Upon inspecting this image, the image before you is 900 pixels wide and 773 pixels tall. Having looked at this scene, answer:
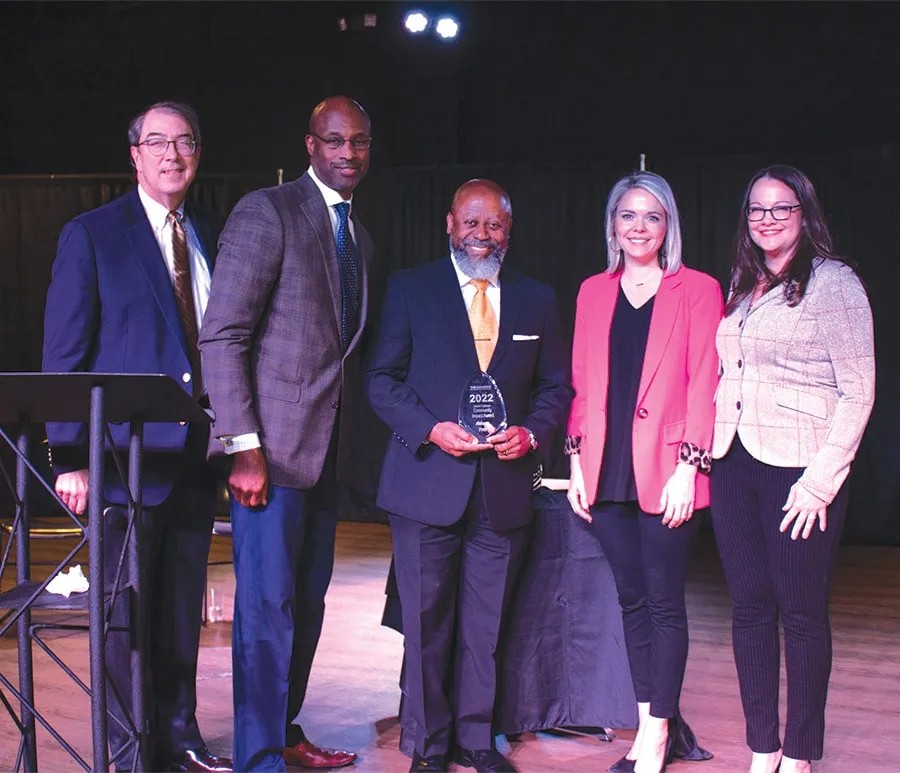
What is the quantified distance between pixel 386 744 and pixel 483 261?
1.54 m

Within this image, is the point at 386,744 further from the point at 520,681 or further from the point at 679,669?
the point at 679,669

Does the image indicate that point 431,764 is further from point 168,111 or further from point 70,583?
point 168,111

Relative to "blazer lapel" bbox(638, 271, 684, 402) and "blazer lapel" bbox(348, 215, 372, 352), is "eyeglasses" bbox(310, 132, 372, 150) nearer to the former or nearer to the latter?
"blazer lapel" bbox(348, 215, 372, 352)

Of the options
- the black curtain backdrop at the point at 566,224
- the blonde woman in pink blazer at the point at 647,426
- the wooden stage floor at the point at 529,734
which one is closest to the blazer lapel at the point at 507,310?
the blonde woman in pink blazer at the point at 647,426

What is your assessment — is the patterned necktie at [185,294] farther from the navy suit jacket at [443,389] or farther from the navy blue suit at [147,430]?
the navy suit jacket at [443,389]

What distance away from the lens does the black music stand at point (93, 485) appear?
2.41m

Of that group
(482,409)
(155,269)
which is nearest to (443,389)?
(482,409)

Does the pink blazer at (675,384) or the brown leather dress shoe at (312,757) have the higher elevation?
the pink blazer at (675,384)

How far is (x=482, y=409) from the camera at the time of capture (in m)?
3.22

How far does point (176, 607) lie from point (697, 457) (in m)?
1.51

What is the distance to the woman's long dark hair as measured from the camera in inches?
119

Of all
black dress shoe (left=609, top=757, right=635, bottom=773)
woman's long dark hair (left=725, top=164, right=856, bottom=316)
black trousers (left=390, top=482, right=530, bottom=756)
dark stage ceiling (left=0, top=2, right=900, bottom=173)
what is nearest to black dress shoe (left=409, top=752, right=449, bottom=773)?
black trousers (left=390, top=482, right=530, bottom=756)

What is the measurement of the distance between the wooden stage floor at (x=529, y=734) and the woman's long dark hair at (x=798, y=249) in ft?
4.62

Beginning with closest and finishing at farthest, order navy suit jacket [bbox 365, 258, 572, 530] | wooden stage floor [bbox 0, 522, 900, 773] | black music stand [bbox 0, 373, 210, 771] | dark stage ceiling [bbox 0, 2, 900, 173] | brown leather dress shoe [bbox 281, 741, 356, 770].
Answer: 1. black music stand [bbox 0, 373, 210, 771]
2. navy suit jacket [bbox 365, 258, 572, 530]
3. brown leather dress shoe [bbox 281, 741, 356, 770]
4. wooden stage floor [bbox 0, 522, 900, 773]
5. dark stage ceiling [bbox 0, 2, 900, 173]
